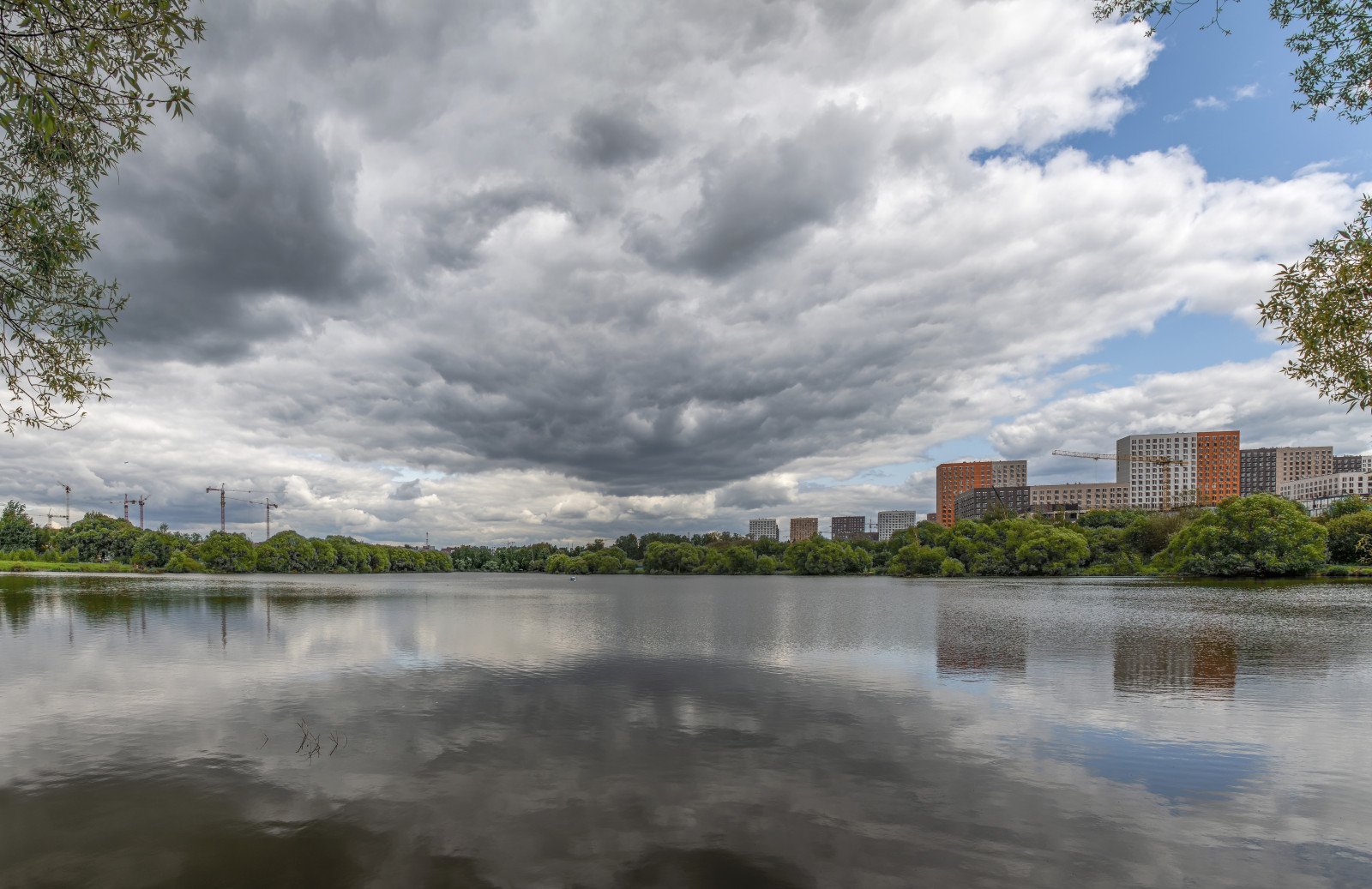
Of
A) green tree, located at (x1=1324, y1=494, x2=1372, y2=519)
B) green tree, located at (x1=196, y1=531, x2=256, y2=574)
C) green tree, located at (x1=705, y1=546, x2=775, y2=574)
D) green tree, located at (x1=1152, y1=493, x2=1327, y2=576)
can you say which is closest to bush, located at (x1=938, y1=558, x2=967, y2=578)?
green tree, located at (x1=1152, y1=493, x2=1327, y2=576)

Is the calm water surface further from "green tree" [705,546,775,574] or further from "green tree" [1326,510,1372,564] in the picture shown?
"green tree" [705,546,775,574]

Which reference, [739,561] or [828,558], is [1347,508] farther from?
[739,561]

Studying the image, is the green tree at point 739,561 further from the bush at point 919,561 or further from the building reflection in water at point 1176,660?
the building reflection in water at point 1176,660

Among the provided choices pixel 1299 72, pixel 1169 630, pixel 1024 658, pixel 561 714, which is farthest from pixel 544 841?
pixel 1169 630

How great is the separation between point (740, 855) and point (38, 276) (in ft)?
54.0

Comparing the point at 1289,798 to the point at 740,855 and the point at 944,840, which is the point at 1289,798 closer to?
the point at 944,840

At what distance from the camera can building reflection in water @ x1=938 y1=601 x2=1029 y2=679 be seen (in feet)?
78.8

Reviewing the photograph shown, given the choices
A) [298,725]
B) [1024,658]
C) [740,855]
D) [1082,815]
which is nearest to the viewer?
[740,855]

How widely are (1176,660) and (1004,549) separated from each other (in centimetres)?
12078

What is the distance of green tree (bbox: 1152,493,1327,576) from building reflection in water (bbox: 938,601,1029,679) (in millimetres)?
56796

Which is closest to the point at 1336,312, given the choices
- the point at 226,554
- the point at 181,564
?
the point at 181,564

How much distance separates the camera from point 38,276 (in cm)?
1202

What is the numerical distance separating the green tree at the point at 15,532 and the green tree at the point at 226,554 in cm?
3187

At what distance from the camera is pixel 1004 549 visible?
135 meters
